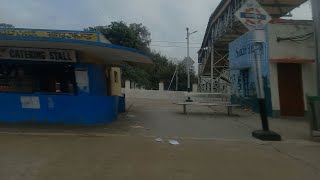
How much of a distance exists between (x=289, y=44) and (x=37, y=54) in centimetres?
983

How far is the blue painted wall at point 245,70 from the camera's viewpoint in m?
18.6

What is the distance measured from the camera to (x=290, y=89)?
61.8 feet

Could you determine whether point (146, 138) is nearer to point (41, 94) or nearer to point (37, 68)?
point (41, 94)

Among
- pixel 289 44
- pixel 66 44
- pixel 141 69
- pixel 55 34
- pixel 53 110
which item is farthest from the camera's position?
pixel 141 69

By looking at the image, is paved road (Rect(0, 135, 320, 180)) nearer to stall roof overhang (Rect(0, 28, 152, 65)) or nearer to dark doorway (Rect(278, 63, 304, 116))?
stall roof overhang (Rect(0, 28, 152, 65))

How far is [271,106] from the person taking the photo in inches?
722

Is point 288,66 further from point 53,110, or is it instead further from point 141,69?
point 141,69

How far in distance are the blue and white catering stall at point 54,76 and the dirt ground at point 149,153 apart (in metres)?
0.44

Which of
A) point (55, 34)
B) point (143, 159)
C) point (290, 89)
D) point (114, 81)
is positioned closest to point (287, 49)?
point (290, 89)

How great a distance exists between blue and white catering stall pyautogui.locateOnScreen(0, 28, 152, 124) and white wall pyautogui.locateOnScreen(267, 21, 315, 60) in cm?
552

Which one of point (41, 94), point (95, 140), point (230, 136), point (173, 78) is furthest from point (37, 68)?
point (173, 78)

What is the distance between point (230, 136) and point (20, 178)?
6.84m

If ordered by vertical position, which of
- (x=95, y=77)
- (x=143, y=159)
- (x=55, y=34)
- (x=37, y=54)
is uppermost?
(x=55, y=34)

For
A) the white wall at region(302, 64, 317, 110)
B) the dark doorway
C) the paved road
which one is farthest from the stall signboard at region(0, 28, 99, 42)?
the white wall at region(302, 64, 317, 110)
